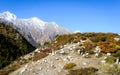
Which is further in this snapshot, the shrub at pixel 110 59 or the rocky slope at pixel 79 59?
the rocky slope at pixel 79 59

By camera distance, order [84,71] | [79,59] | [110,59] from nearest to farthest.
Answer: [84,71] → [110,59] → [79,59]

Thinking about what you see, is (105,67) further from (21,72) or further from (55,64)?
(21,72)

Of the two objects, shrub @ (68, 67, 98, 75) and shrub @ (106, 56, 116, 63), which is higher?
shrub @ (106, 56, 116, 63)

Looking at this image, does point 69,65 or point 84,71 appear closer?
point 84,71

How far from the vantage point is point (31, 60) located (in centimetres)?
4734

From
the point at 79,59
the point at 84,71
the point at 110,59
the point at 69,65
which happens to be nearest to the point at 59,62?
the point at 69,65

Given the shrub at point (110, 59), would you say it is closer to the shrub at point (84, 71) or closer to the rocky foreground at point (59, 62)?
the rocky foreground at point (59, 62)

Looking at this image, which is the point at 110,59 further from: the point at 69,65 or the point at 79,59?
the point at 69,65

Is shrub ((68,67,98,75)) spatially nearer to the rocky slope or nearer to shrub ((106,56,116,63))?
the rocky slope

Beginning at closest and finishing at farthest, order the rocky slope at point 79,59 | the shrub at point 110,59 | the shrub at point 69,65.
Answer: the shrub at point 110,59 → the rocky slope at point 79,59 → the shrub at point 69,65

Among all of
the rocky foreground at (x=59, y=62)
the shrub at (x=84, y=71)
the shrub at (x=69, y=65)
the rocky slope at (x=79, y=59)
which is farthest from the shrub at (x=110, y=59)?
the shrub at (x=69, y=65)

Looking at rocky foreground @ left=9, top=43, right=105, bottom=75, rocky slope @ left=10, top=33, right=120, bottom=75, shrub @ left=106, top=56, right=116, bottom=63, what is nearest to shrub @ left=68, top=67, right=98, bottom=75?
rocky slope @ left=10, top=33, right=120, bottom=75

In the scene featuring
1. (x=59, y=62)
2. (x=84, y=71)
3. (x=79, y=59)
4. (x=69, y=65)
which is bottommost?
(x=84, y=71)

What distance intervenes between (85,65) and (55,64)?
4.36 m
